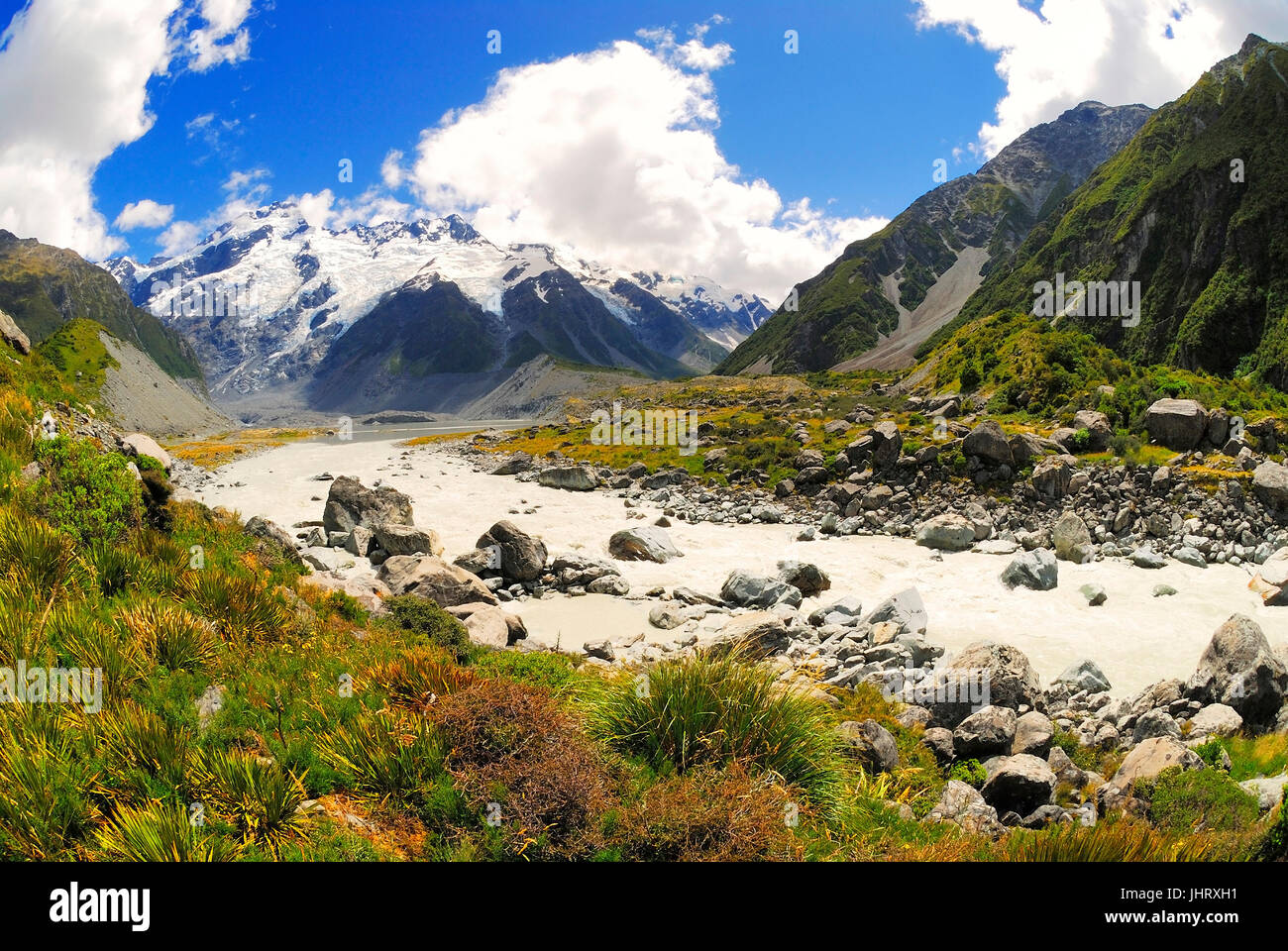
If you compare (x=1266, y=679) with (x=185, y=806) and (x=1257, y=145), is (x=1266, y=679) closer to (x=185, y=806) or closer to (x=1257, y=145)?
(x=185, y=806)

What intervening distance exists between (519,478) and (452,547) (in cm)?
2807

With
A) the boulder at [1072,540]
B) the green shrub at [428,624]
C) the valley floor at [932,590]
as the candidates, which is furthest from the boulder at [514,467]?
the green shrub at [428,624]

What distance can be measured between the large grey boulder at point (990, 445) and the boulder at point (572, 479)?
2594cm

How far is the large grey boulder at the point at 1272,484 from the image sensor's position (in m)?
23.5

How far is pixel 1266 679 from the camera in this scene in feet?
35.2

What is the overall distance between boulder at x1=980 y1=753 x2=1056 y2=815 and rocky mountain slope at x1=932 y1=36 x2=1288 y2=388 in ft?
318

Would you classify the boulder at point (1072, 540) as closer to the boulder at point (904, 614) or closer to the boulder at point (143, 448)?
the boulder at point (904, 614)

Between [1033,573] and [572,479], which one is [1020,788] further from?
[572,479]

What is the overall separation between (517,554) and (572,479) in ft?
86.8

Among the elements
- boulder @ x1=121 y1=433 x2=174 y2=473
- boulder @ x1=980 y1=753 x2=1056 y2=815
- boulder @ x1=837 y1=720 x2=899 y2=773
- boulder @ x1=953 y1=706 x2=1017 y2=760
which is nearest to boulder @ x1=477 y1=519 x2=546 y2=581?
boulder @ x1=121 y1=433 x2=174 y2=473

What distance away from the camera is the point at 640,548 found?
26.2 m
